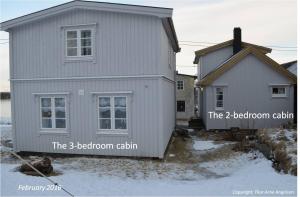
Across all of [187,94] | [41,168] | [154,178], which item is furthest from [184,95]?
[41,168]

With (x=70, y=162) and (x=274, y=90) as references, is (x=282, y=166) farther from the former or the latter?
(x=274, y=90)

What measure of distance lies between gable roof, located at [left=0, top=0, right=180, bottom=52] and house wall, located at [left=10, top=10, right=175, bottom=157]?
246 mm

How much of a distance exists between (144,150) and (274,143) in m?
4.80

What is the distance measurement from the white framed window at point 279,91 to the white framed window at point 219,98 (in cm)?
305

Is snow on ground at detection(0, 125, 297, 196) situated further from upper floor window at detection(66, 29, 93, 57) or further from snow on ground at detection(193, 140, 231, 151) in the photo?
upper floor window at detection(66, 29, 93, 57)

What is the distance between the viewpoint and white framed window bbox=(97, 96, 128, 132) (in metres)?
12.2

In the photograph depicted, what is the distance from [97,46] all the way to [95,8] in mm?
1446

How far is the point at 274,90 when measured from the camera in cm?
1898

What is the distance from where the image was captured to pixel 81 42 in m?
12.5

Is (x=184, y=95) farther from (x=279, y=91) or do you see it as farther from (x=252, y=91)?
(x=279, y=91)

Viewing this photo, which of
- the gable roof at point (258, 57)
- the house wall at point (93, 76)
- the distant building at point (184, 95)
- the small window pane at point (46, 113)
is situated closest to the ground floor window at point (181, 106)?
the distant building at point (184, 95)

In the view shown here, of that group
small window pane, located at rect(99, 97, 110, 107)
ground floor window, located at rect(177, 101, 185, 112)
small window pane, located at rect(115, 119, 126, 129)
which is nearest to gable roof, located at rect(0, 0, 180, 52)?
small window pane, located at rect(99, 97, 110, 107)

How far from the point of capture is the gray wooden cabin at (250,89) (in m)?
18.6

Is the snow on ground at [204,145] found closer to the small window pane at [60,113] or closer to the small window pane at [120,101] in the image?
the small window pane at [120,101]
